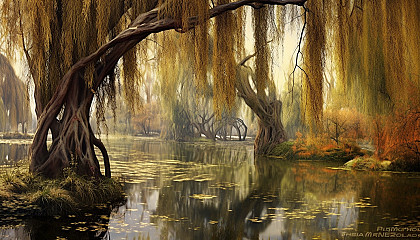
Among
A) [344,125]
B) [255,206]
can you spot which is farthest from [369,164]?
[255,206]

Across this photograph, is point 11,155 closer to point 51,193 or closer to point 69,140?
point 69,140

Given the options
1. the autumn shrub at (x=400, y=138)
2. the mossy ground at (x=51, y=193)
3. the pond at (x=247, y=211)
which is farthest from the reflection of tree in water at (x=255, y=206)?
the autumn shrub at (x=400, y=138)

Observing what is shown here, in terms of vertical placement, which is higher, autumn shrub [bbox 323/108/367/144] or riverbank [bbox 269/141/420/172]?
autumn shrub [bbox 323/108/367/144]

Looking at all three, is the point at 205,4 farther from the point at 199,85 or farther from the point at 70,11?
the point at 70,11

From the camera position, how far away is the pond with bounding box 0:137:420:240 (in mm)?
4801

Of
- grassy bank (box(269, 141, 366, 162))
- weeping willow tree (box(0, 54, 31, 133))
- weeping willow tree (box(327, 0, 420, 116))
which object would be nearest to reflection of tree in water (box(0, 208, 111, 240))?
weeping willow tree (box(327, 0, 420, 116))

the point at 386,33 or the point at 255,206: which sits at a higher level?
the point at 386,33

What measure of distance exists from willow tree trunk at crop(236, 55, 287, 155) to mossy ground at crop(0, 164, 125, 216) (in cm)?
1169

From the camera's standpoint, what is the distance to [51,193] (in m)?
5.73

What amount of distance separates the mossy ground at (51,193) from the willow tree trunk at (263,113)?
38.4 feet

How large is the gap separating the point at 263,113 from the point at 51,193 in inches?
525

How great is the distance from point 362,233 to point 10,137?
26.2 metres

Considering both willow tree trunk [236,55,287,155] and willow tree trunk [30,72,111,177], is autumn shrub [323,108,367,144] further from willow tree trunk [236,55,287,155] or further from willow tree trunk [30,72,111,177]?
willow tree trunk [30,72,111,177]

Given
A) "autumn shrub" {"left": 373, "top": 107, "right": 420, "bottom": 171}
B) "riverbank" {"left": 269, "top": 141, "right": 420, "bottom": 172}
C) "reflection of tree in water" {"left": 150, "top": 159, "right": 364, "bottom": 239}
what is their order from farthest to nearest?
"riverbank" {"left": 269, "top": 141, "right": 420, "bottom": 172} < "autumn shrub" {"left": 373, "top": 107, "right": 420, "bottom": 171} < "reflection of tree in water" {"left": 150, "top": 159, "right": 364, "bottom": 239}
